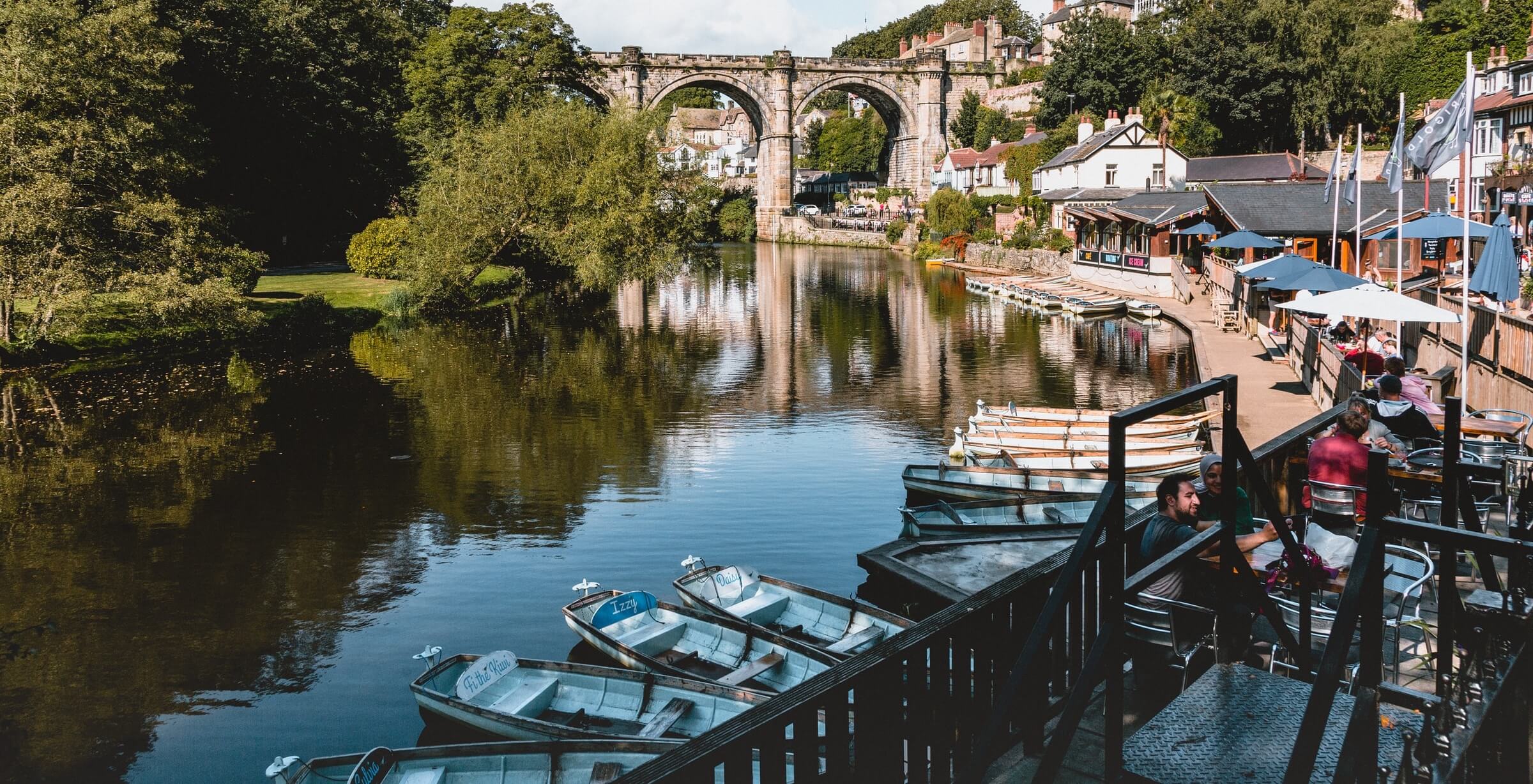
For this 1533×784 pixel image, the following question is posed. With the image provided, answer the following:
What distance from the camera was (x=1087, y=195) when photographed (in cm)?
5997

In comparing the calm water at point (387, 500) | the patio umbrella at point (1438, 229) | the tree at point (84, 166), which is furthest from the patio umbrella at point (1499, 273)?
the tree at point (84, 166)

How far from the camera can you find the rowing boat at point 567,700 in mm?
9195

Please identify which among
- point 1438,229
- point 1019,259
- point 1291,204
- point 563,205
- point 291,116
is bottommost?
point 1019,259

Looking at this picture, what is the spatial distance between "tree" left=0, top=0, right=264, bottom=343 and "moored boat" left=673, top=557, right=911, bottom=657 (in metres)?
22.5

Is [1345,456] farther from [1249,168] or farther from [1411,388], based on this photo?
[1249,168]

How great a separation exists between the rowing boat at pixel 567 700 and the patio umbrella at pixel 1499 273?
38.1 feet

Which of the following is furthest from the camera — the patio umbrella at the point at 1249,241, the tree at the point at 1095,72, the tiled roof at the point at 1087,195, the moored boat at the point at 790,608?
the tree at the point at 1095,72

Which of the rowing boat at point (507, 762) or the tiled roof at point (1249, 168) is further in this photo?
the tiled roof at point (1249, 168)

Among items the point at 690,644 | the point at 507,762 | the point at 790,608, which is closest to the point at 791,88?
the point at 790,608

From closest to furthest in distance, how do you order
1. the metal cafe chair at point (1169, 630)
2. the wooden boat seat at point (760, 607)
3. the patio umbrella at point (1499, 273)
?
Answer: the metal cafe chair at point (1169, 630) < the wooden boat seat at point (760, 607) < the patio umbrella at point (1499, 273)

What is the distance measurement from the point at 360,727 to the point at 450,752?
8.90 ft

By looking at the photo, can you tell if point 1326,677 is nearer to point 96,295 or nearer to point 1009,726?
point 1009,726

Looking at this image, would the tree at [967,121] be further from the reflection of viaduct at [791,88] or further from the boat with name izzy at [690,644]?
the boat with name izzy at [690,644]

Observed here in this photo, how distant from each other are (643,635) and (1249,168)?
58.7 metres
